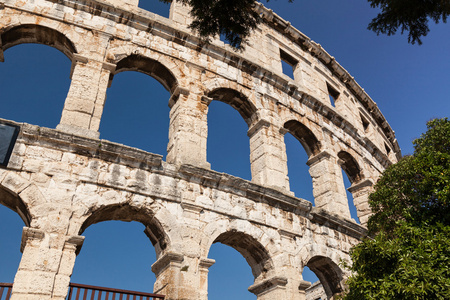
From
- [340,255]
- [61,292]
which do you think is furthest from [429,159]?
[61,292]

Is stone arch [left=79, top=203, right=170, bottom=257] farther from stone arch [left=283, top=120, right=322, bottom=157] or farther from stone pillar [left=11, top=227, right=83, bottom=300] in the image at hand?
stone arch [left=283, top=120, right=322, bottom=157]

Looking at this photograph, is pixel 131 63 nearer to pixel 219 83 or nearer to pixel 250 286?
pixel 219 83

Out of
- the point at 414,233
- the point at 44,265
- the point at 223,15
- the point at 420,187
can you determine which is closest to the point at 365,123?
the point at 420,187

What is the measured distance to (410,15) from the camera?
227 inches

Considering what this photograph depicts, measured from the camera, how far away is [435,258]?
18.1 ft

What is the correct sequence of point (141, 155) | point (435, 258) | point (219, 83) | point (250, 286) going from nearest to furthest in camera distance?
point (435, 258), point (141, 155), point (250, 286), point (219, 83)

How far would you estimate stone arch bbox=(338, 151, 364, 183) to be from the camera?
12.8 meters

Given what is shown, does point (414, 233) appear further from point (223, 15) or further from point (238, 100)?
point (238, 100)

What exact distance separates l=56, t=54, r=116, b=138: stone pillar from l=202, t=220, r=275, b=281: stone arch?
3.11 meters

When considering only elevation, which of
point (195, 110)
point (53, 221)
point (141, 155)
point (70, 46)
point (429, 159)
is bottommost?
point (53, 221)

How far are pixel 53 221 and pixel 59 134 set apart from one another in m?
1.65

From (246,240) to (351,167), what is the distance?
6.58 meters

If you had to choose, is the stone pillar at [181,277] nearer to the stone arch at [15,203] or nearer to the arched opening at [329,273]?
the stone arch at [15,203]

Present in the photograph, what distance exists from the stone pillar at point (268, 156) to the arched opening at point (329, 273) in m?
1.98
